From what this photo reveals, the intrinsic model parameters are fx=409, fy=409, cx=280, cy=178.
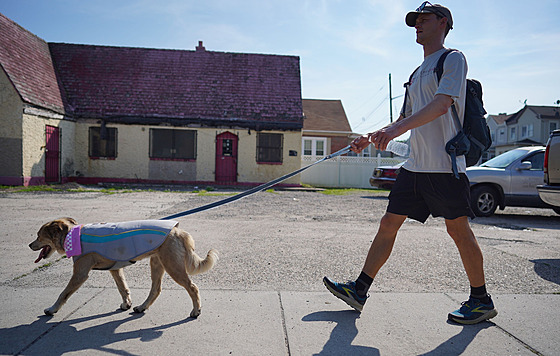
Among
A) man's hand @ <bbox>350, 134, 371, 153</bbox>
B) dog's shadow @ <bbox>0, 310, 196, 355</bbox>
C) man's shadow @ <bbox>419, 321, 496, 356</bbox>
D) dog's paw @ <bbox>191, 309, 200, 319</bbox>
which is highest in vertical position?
man's hand @ <bbox>350, 134, 371, 153</bbox>

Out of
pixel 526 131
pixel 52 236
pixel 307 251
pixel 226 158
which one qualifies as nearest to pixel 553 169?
pixel 307 251

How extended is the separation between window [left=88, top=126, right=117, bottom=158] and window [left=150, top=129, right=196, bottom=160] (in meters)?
1.74

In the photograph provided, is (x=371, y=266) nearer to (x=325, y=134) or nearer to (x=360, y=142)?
(x=360, y=142)

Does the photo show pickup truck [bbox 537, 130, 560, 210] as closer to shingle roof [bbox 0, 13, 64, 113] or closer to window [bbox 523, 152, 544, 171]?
window [bbox 523, 152, 544, 171]

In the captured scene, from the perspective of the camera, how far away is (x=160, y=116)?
19328 mm

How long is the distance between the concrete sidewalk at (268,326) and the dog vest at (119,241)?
0.50 metres

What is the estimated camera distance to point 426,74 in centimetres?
326

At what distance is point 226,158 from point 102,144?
19.1ft

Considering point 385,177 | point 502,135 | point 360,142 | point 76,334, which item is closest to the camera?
point 76,334

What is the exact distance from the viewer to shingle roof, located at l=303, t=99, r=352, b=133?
3184cm

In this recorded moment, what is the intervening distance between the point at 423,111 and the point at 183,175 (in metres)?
17.8

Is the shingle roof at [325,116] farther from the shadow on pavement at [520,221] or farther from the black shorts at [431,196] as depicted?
the black shorts at [431,196]

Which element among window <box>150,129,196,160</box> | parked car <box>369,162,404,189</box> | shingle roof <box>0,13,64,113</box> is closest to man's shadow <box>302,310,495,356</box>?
parked car <box>369,162,404,189</box>

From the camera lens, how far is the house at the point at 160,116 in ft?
62.0
